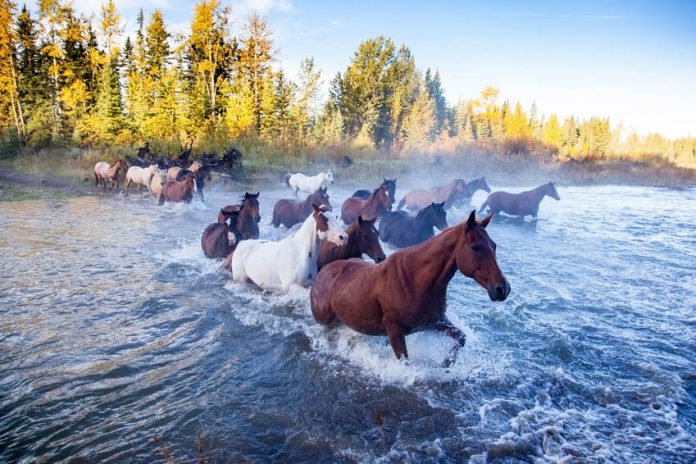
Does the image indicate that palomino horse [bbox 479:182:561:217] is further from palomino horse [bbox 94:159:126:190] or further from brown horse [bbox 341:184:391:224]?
palomino horse [bbox 94:159:126:190]

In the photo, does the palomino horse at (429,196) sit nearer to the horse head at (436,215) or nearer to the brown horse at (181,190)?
the horse head at (436,215)

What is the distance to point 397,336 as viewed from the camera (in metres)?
4.13

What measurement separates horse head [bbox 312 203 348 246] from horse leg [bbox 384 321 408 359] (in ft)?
5.49

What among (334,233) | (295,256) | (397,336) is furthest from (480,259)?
(295,256)

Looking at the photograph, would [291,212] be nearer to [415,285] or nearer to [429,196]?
[429,196]

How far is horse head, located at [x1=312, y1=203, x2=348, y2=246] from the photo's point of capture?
5531 millimetres

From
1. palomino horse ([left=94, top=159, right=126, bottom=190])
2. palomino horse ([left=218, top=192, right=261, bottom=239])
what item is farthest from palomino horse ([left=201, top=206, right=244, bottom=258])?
palomino horse ([left=94, top=159, right=126, bottom=190])

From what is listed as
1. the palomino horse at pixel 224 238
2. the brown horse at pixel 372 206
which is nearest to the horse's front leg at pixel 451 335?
the palomino horse at pixel 224 238

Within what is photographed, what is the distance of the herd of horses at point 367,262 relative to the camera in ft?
12.0

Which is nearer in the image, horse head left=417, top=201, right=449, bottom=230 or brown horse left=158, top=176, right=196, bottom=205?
horse head left=417, top=201, right=449, bottom=230

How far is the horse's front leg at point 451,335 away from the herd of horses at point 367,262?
0.01 meters

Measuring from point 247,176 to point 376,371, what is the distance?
20.4 m

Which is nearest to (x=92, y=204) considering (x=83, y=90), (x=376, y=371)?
(x=376, y=371)

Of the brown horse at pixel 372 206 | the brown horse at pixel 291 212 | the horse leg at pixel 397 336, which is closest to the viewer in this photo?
the horse leg at pixel 397 336
